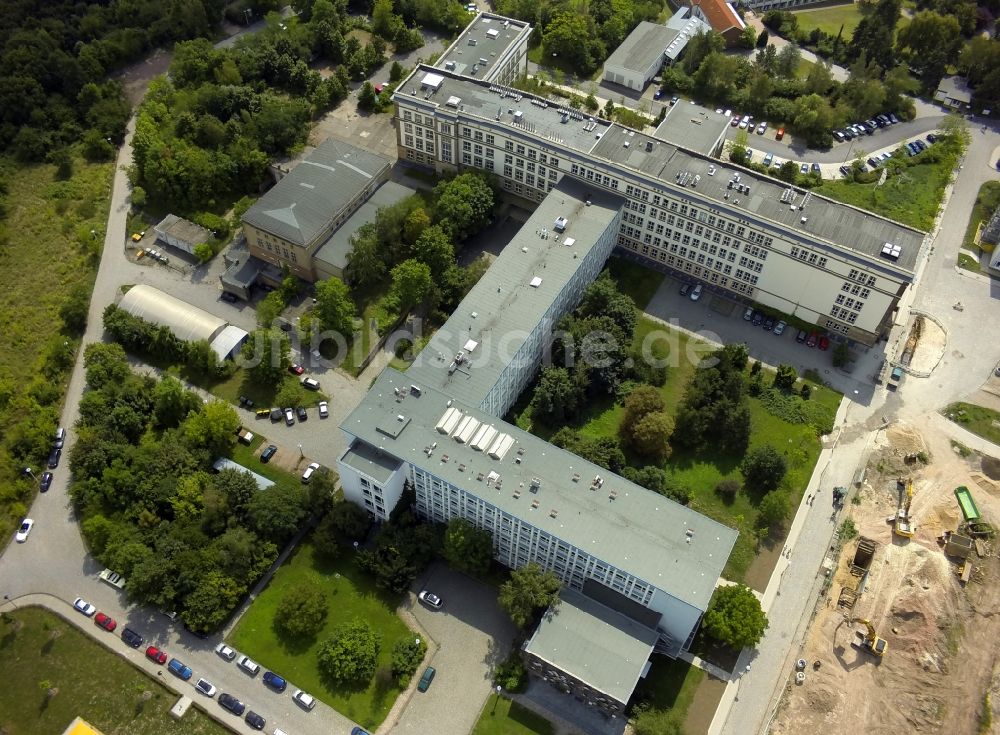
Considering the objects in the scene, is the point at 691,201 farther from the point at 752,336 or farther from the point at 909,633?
the point at 909,633

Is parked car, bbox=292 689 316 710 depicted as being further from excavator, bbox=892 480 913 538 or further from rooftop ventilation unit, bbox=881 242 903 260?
rooftop ventilation unit, bbox=881 242 903 260

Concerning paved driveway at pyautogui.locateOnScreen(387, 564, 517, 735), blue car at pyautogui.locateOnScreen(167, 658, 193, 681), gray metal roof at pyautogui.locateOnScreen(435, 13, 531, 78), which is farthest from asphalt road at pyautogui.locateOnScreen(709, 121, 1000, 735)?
gray metal roof at pyautogui.locateOnScreen(435, 13, 531, 78)

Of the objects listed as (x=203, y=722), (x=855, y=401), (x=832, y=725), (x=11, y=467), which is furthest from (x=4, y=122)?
(x=832, y=725)

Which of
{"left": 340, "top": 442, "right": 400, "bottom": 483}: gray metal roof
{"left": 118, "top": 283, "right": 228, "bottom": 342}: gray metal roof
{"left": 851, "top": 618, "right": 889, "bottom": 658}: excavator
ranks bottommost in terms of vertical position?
{"left": 340, "top": 442, "right": 400, "bottom": 483}: gray metal roof

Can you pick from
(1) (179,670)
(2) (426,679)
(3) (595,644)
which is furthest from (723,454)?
(1) (179,670)

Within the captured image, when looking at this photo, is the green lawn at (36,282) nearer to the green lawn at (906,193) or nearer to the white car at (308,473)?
the white car at (308,473)

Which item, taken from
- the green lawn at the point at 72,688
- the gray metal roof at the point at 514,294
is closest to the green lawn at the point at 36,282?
the green lawn at the point at 72,688

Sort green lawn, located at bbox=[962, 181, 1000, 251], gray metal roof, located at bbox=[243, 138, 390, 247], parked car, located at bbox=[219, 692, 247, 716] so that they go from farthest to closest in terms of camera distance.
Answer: green lawn, located at bbox=[962, 181, 1000, 251] < gray metal roof, located at bbox=[243, 138, 390, 247] < parked car, located at bbox=[219, 692, 247, 716]
